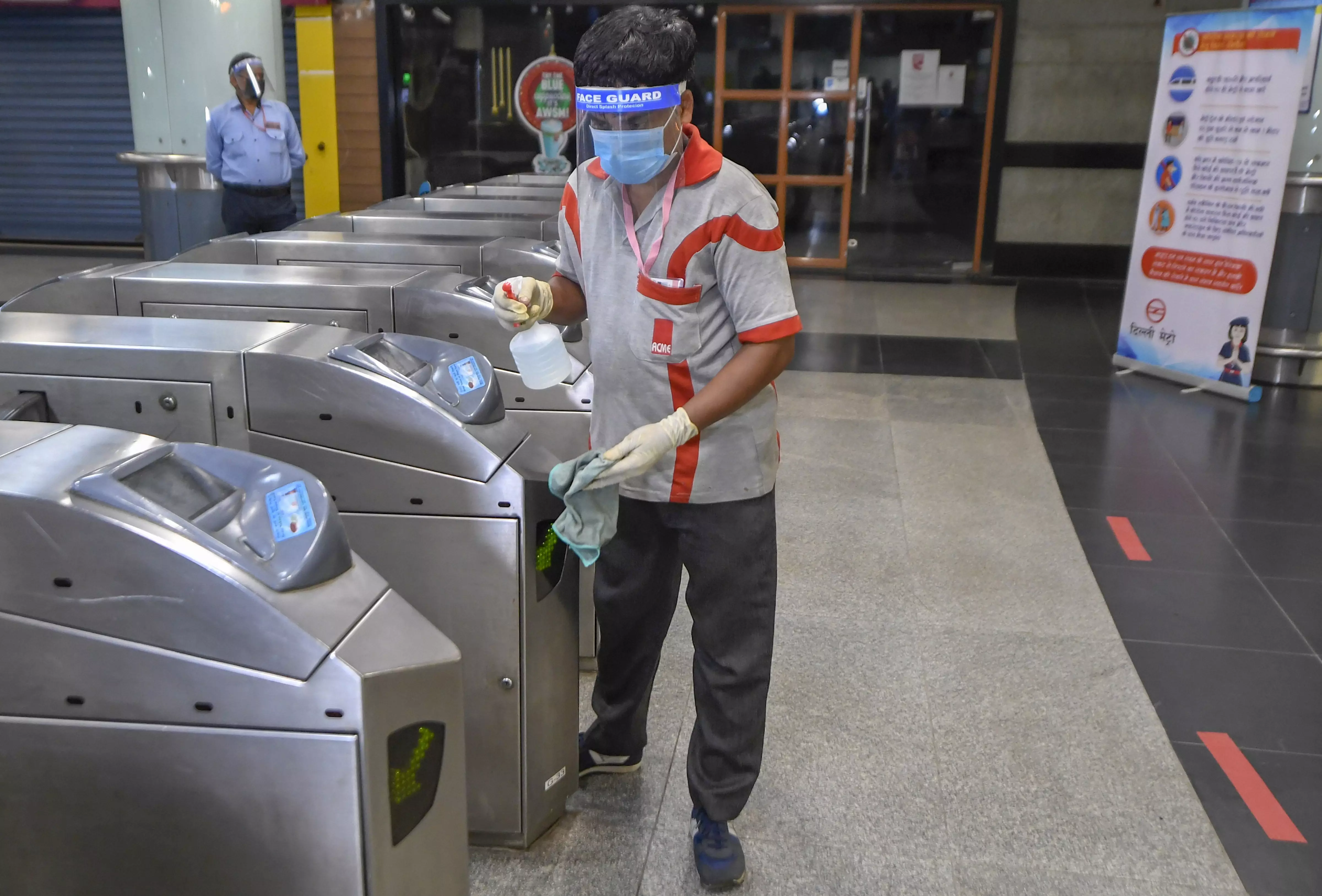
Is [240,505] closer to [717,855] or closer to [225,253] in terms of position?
[717,855]

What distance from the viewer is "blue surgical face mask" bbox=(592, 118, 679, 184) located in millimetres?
1521

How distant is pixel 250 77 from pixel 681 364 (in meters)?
4.45

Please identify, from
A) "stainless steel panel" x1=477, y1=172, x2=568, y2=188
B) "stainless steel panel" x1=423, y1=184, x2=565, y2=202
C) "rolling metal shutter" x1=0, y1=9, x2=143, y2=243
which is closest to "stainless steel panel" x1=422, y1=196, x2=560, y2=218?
"stainless steel panel" x1=423, y1=184, x2=565, y2=202

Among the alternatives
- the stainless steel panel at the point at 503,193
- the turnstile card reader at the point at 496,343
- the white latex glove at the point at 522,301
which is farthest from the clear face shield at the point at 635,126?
the stainless steel panel at the point at 503,193

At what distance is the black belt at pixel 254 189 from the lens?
5434mm

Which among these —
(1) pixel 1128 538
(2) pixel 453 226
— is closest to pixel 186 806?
(2) pixel 453 226

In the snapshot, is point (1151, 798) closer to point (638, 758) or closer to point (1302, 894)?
point (1302, 894)

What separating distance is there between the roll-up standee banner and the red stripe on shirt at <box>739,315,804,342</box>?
161 inches

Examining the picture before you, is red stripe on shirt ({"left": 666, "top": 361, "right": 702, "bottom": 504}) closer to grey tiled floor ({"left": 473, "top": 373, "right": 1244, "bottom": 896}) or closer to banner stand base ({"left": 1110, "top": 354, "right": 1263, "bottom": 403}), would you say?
grey tiled floor ({"left": 473, "top": 373, "right": 1244, "bottom": 896})

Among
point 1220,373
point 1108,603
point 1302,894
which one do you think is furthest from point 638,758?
point 1220,373

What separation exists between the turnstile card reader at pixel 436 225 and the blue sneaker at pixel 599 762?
1.78 meters

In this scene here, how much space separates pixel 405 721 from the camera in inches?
44.7

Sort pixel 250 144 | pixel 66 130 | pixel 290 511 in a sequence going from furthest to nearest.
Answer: pixel 66 130 → pixel 250 144 → pixel 290 511

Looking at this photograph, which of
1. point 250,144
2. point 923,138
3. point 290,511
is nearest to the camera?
point 290,511
